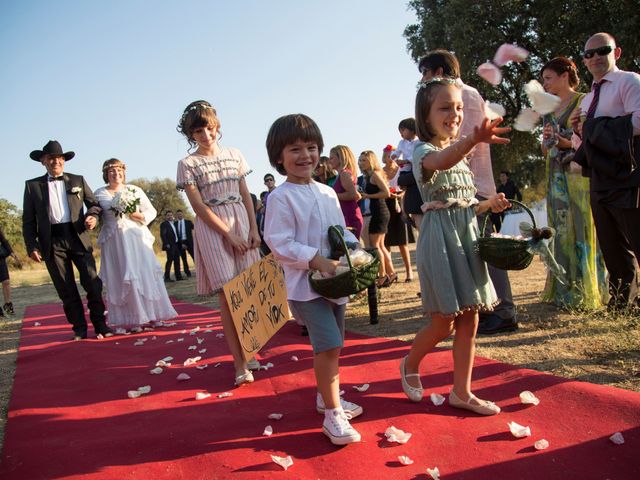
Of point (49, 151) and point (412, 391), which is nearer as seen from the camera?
point (412, 391)

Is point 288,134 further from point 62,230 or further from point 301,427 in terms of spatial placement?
point 62,230

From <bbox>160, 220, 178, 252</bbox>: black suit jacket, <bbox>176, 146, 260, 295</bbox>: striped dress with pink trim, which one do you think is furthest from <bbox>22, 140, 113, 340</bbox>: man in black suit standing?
<bbox>160, 220, 178, 252</bbox>: black suit jacket

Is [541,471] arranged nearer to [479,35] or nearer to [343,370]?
[343,370]

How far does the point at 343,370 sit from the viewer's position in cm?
390

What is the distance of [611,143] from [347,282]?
2.43 meters

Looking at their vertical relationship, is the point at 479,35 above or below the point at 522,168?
above

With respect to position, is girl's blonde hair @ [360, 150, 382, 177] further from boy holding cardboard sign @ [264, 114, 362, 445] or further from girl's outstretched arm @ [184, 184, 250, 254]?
boy holding cardboard sign @ [264, 114, 362, 445]

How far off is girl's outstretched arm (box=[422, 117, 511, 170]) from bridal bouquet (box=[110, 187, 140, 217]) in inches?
203

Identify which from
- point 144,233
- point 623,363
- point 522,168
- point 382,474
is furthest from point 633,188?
point 522,168

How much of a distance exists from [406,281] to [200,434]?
5.97m

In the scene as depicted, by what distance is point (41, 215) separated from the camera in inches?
244

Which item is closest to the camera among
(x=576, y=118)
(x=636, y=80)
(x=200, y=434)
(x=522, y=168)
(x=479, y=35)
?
(x=200, y=434)

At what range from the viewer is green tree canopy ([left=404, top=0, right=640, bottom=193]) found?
47.1ft

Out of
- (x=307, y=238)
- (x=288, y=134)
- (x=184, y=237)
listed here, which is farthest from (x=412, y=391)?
(x=184, y=237)
